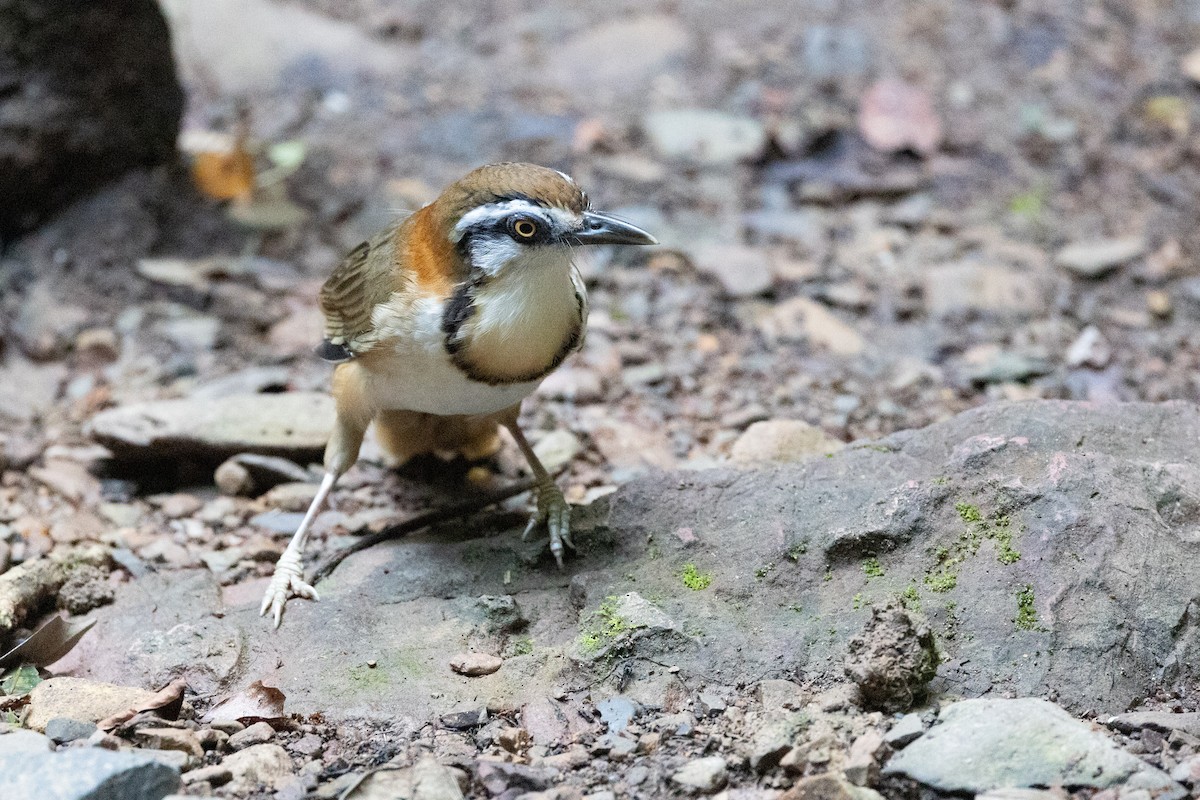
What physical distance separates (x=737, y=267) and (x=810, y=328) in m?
0.78

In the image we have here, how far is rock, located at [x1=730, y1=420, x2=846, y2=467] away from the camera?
5.85m

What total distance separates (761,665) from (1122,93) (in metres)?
7.52

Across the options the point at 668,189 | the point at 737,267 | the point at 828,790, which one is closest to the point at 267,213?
the point at 668,189

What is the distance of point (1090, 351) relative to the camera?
23.4 ft

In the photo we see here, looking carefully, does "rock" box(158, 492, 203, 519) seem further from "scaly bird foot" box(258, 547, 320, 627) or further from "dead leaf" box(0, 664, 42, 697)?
"dead leaf" box(0, 664, 42, 697)

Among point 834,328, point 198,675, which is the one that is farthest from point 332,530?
point 834,328

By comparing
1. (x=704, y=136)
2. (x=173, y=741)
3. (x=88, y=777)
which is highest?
(x=704, y=136)

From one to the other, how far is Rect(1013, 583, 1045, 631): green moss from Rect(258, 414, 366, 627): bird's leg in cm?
271

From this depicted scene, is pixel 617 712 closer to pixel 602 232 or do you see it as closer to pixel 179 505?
pixel 602 232

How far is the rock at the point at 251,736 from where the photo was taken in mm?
3934

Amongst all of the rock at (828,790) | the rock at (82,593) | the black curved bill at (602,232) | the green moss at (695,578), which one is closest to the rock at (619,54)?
the black curved bill at (602,232)

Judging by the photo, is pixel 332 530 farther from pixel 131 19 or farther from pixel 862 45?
pixel 862 45

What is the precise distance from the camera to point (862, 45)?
10258 millimetres

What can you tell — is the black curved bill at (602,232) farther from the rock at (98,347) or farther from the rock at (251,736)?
the rock at (98,347)
